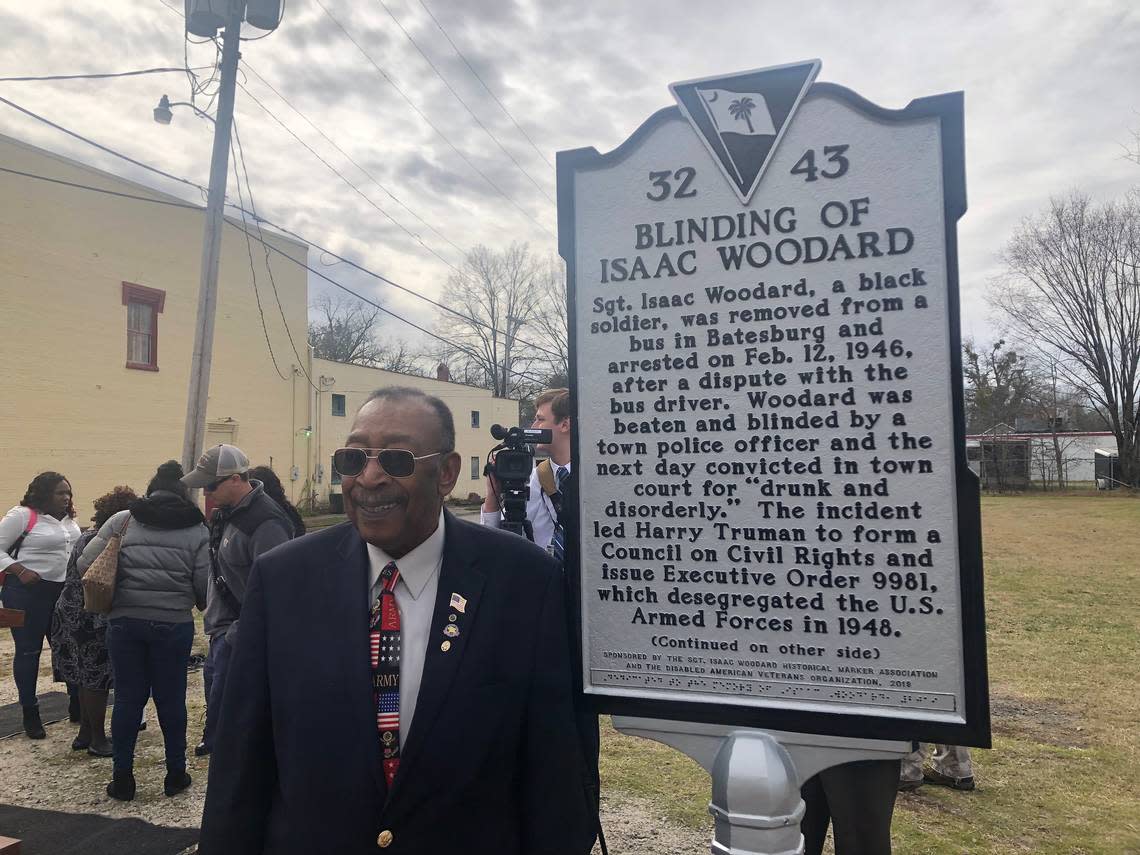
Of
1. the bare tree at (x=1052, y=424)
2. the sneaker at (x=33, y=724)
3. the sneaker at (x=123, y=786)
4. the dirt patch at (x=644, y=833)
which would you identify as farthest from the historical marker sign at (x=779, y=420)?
the bare tree at (x=1052, y=424)

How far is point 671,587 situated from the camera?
6.19ft

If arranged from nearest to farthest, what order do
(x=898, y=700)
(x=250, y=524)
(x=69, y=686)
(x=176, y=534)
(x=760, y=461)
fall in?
1. (x=898, y=700)
2. (x=760, y=461)
3. (x=250, y=524)
4. (x=176, y=534)
5. (x=69, y=686)

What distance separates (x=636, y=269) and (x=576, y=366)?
0.30 m

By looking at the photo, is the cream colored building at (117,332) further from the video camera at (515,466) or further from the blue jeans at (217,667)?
the video camera at (515,466)

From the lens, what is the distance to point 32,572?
18.8ft

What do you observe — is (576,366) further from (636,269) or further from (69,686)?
(69,686)

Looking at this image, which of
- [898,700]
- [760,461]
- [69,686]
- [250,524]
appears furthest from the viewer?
[69,686]

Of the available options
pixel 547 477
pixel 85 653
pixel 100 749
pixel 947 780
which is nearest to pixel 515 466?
pixel 547 477

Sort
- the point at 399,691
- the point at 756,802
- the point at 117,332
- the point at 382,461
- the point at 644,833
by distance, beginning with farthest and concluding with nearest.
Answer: the point at 117,332 < the point at 644,833 < the point at 382,461 < the point at 399,691 < the point at 756,802

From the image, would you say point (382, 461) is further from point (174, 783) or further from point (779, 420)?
point (174, 783)

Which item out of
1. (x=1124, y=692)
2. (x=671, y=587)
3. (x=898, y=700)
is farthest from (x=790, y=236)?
(x=1124, y=692)

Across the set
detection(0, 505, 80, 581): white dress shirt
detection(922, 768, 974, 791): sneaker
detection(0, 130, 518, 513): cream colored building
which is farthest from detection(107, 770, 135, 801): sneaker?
detection(0, 130, 518, 513): cream colored building

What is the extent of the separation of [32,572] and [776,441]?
609cm

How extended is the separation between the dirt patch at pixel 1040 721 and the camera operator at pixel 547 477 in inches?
135
